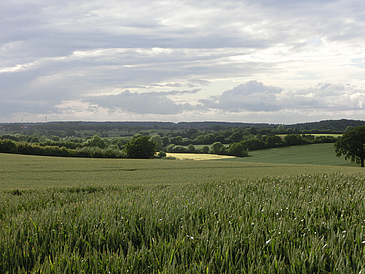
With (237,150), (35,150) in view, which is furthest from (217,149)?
(35,150)

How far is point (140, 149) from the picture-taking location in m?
64.0

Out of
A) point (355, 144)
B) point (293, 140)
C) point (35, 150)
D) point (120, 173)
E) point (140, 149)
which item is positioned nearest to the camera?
point (120, 173)

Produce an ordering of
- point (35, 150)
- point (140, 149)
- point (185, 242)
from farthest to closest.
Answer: point (140, 149) → point (35, 150) → point (185, 242)

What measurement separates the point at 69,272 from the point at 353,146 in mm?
54847

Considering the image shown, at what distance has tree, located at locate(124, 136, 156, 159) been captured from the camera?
6319 centimetres

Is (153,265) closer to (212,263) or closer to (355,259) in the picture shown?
(212,263)

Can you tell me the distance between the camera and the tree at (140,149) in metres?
63.2

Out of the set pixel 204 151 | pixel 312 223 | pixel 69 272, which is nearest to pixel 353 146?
pixel 204 151

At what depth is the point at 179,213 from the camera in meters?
5.13

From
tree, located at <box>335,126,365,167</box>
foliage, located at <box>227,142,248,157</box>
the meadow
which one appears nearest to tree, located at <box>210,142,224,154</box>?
foliage, located at <box>227,142,248,157</box>

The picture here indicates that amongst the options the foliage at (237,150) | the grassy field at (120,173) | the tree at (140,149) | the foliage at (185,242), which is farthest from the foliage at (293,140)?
the foliage at (185,242)

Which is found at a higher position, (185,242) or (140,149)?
(185,242)

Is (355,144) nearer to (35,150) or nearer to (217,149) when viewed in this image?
(217,149)

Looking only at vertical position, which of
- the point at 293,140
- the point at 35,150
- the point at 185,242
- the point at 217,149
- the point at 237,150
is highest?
the point at 185,242
